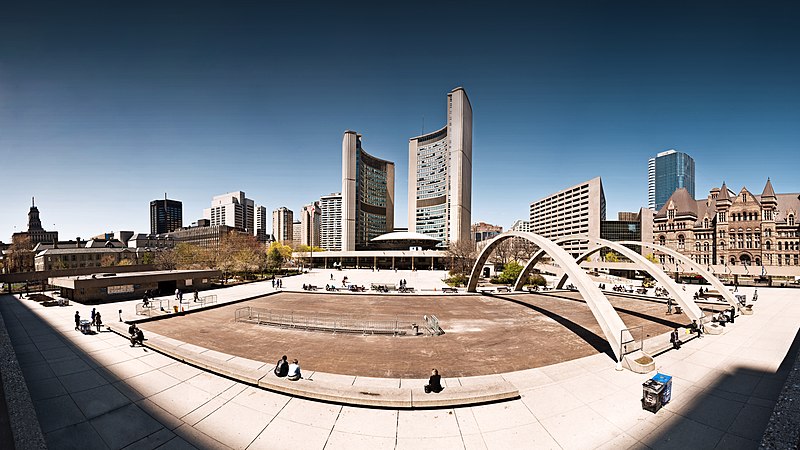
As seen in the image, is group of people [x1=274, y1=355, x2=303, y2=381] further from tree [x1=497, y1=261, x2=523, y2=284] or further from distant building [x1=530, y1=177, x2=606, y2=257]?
distant building [x1=530, y1=177, x2=606, y2=257]

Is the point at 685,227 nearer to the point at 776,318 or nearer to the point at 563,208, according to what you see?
the point at 563,208

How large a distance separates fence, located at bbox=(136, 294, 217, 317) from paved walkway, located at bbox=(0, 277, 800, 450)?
31.3 feet

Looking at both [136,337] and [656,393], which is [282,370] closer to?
[136,337]

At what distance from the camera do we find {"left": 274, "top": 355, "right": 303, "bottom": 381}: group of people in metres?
11.5

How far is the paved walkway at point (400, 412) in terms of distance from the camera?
826 centimetres

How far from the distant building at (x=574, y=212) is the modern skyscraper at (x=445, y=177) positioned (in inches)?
1491

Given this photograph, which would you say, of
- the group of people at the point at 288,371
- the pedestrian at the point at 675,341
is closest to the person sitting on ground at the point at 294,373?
the group of people at the point at 288,371

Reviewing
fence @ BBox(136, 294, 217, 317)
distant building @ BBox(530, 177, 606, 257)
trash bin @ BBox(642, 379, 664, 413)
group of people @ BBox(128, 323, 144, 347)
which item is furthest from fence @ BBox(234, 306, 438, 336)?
distant building @ BBox(530, 177, 606, 257)

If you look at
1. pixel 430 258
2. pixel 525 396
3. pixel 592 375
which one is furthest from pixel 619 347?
pixel 430 258

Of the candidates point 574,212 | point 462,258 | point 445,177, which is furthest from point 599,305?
point 574,212

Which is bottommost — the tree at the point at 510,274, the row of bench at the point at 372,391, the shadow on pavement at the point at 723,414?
the tree at the point at 510,274

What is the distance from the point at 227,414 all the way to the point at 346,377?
4.39m

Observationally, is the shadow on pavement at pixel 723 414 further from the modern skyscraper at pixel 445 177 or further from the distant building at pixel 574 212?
the distant building at pixel 574 212

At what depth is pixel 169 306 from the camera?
87.0ft
